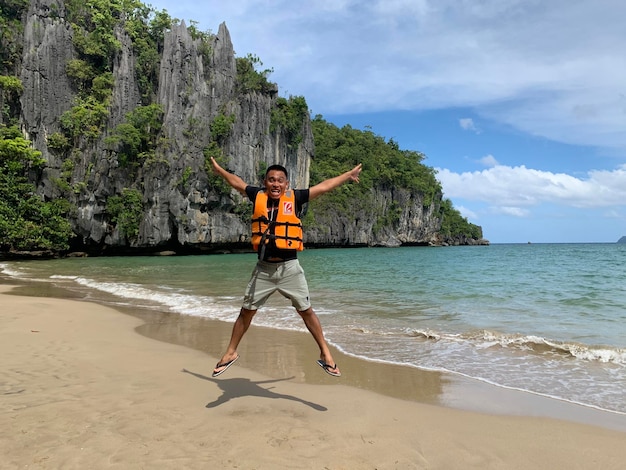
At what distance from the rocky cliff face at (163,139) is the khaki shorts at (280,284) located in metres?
38.1

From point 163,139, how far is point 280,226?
135 ft

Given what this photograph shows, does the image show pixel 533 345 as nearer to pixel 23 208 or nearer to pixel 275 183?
pixel 275 183

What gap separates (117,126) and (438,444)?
4317 cm

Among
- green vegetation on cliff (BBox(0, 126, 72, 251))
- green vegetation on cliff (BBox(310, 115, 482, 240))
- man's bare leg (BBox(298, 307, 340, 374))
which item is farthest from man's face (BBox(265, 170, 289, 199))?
green vegetation on cliff (BBox(310, 115, 482, 240))

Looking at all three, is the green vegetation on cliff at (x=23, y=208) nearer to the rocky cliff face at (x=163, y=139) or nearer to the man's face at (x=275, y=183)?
the rocky cliff face at (x=163, y=139)

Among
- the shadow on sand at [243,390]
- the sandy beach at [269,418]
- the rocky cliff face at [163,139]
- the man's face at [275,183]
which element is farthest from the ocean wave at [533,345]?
the rocky cliff face at [163,139]

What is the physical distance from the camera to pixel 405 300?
10.6 metres

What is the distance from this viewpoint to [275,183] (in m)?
3.46

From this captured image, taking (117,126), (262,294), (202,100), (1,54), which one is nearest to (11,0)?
(1,54)

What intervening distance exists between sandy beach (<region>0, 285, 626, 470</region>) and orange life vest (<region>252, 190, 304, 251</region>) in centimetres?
131

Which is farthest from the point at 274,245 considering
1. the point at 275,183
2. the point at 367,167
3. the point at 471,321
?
the point at 367,167

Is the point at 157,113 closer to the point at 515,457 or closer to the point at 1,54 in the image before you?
the point at 1,54

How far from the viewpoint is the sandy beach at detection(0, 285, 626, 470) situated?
252 centimetres

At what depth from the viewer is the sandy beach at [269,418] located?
252 centimetres
